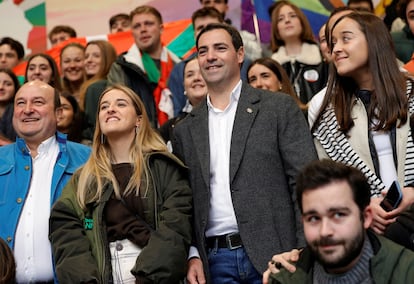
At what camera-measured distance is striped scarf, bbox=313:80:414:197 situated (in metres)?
3.74

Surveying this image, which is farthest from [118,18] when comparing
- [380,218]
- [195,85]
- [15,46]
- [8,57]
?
[380,218]

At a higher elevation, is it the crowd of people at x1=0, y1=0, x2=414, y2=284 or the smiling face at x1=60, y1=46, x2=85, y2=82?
the smiling face at x1=60, y1=46, x2=85, y2=82

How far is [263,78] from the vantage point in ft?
17.7

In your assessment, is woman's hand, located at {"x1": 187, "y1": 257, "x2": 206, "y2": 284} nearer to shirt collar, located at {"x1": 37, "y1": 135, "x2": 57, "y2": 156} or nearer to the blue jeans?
the blue jeans

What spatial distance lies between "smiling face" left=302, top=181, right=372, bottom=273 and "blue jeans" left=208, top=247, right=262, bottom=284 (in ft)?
2.54

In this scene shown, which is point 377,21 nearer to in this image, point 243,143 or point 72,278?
point 243,143

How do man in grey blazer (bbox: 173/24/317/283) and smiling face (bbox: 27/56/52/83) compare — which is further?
smiling face (bbox: 27/56/52/83)

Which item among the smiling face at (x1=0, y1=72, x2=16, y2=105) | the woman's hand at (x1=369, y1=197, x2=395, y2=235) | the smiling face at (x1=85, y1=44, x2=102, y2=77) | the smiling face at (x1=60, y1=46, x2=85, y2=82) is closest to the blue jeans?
the woman's hand at (x1=369, y1=197, x2=395, y2=235)

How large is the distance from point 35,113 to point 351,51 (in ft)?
6.08

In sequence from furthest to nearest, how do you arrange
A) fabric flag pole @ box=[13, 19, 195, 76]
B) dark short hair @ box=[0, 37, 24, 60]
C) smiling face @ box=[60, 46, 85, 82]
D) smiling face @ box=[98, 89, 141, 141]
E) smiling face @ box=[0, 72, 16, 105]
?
1. dark short hair @ box=[0, 37, 24, 60]
2. fabric flag pole @ box=[13, 19, 195, 76]
3. smiling face @ box=[60, 46, 85, 82]
4. smiling face @ box=[0, 72, 16, 105]
5. smiling face @ box=[98, 89, 141, 141]

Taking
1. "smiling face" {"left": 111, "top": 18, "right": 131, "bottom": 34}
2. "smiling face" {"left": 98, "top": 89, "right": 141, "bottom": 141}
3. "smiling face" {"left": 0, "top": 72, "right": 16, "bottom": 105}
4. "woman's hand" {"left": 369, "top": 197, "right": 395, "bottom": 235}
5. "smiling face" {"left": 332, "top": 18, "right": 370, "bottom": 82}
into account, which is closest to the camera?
"woman's hand" {"left": 369, "top": 197, "right": 395, "bottom": 235}

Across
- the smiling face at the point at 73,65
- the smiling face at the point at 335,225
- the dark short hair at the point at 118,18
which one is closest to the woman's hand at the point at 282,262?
the smiling face at the point at 335,225

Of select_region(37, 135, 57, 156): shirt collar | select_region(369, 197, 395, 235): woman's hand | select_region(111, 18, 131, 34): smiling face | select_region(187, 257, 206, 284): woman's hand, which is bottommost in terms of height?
select_region(187, 257, 206, 284): woman's hand

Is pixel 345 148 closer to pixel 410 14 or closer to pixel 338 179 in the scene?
pixel 338 179
